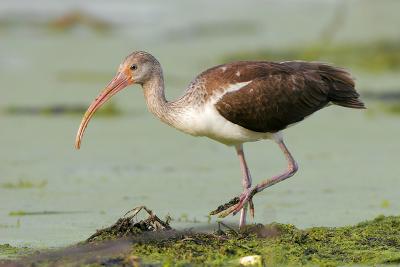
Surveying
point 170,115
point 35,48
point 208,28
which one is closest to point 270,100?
point 170,115

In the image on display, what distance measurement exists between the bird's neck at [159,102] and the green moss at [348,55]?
9349 millimetres

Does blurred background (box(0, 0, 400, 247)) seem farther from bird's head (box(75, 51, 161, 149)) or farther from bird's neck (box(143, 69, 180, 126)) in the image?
bird's head (box(75, 51, 161, 149))

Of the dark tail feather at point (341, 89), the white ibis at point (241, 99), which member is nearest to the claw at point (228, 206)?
the white ibis at point (241, 99)

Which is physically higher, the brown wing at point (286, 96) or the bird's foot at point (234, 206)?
the brown wing at point (286, 96)

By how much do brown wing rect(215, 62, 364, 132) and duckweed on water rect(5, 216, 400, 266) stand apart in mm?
1046

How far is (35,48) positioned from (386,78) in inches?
302

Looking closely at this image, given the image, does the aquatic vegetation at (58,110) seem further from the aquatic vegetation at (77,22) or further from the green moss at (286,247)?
the aquatic vegetation at (77,22)

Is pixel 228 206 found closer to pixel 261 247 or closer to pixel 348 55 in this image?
pixel 261 247

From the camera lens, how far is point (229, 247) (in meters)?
7.20

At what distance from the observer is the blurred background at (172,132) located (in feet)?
30.7

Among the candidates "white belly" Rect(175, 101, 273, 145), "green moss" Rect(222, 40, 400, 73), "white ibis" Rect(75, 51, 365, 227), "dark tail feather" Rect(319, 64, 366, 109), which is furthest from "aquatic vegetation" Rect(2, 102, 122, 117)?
"white belly" Rect(175, 101, 273, 145)

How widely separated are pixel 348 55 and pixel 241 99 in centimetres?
1064

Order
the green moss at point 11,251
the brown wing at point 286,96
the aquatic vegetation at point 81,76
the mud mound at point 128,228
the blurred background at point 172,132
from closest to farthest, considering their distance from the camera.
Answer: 1. the green moss at point 11,251
2. the mud mound at point 128,228
3. the brown wing at point 286,96
4. the blurred background at point 172,132
5. the aquatic vegetation at point 81,76

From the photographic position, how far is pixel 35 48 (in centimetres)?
2038
